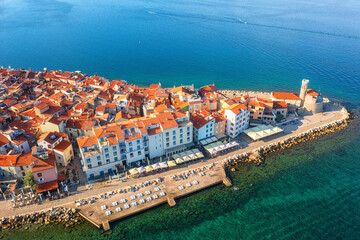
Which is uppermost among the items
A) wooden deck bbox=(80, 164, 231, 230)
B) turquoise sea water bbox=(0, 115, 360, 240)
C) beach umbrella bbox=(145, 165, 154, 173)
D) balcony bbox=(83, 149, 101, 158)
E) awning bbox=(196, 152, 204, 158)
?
balcony bbox=(83, 149, 101, 158)

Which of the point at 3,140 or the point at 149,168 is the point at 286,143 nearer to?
the point at 149,168

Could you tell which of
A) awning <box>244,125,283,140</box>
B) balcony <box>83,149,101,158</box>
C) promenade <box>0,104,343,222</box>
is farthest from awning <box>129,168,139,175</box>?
awning <box>244,125,283,140</box>

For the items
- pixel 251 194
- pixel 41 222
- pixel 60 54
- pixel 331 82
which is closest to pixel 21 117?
pixel 41 222

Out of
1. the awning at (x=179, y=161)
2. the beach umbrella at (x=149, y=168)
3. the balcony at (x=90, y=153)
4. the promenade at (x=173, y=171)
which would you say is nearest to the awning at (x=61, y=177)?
the promenade at (x=173, y=171)

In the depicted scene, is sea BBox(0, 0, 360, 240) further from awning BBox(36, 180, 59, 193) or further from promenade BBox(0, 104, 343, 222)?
awning BBox(36, 180, 59, 193)

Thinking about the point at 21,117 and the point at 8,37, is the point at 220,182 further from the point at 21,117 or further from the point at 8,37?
the point at 8,37

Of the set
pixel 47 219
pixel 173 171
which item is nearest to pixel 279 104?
pixel 173 171

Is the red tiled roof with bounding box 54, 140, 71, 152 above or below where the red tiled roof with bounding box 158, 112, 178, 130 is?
below
